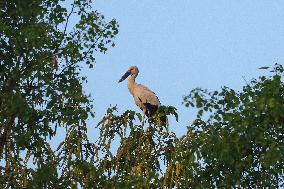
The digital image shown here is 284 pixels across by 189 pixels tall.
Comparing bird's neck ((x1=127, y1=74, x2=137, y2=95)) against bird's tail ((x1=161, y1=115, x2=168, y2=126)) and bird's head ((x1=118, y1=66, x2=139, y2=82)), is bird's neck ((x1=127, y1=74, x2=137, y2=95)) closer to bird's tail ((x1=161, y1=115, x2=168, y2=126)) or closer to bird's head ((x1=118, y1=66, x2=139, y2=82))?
bird's head ((x1=118, y1=66, x2=139, y2=82))

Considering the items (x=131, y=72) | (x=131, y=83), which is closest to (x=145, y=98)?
(x=131, y=83)

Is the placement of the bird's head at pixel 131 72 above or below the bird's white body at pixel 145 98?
above

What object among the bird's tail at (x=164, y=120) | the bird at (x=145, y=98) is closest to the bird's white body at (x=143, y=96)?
the bird at (x=145, y=98)

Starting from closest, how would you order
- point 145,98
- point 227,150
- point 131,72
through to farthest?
1. point 227,150
2. point 145,98
3. point 131,72

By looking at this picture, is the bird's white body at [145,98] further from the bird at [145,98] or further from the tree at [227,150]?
the tree at [227,150]

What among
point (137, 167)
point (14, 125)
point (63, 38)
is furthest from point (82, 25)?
point (137, 167)

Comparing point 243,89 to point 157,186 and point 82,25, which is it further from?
point 82,25

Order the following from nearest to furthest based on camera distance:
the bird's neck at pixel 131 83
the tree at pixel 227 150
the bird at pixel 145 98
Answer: the tree at pixel 227 150, the bird at pixel 145 98, the bird's neck at pixel 131 83

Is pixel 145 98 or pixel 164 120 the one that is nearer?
pixel 164 120

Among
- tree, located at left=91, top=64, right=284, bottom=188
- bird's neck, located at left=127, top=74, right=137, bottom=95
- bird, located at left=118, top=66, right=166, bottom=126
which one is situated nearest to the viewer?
tree, located at left=91, top=64, right=284, bottom=188

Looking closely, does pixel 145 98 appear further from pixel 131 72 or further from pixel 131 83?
pixel 131 72

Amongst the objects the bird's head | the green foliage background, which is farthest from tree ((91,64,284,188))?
the bird's head

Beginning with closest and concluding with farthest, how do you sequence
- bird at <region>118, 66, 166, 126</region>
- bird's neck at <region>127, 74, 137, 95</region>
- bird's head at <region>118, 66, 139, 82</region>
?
bird at <region>118, 66, 166, 126</region>, bird's neck at <region>127, 74, 137, 95</region>, bird's head at <region>118, 66, 139, 82</region>

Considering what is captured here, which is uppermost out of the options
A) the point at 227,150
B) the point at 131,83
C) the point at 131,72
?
the point at 131,72
